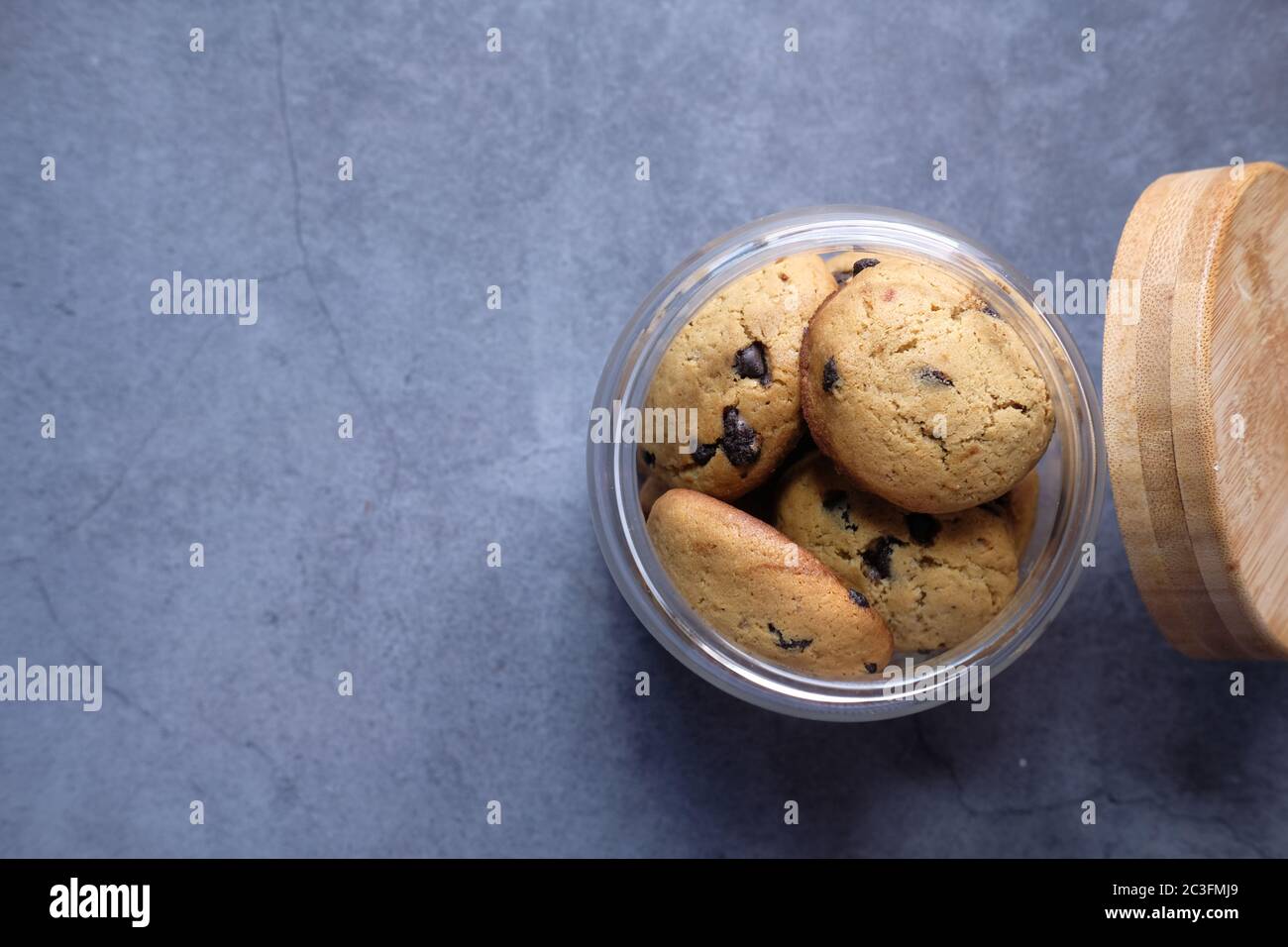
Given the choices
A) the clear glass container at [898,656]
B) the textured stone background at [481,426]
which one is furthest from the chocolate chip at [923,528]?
the textured stone background at [481,426]

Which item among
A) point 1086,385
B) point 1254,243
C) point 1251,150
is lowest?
point 1086,385

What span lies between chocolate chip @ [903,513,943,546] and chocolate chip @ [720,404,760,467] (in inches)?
6.6

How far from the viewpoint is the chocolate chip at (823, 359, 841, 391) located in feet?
2.91

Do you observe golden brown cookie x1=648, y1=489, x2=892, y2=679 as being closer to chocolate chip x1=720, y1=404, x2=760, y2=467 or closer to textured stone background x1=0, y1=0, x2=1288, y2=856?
chocolate chip x1=720, y1=404, x2=760, y2=467

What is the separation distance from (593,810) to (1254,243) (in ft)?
3.06

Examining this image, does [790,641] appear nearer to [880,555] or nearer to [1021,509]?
[880,555]

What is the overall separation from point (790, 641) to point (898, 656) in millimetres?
158

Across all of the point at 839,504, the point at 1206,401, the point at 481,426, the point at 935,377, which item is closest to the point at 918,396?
the point at 935,377

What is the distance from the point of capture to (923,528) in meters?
0.97

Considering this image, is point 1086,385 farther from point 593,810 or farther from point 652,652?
point 593,810

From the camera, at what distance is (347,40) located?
4.02ft

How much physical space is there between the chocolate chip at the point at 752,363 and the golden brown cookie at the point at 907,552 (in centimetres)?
12

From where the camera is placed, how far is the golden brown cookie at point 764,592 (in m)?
0.90
